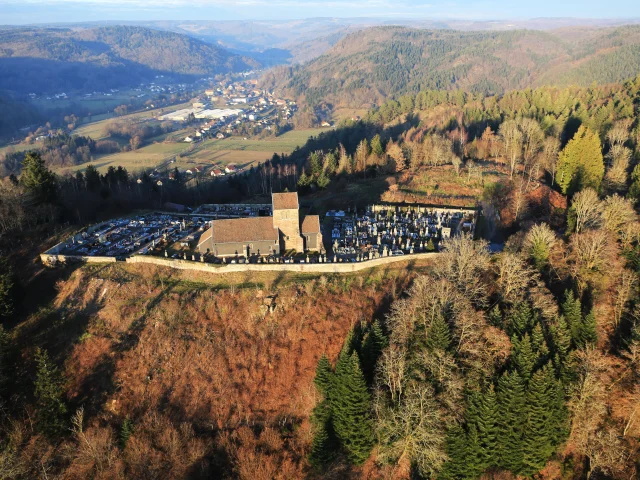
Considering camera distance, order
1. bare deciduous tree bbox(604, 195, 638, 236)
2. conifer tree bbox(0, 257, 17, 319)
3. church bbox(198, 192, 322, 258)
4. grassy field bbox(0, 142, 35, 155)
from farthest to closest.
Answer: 1. grassy field bbox(0, 142, 35, 155)
2. church bbox(198, 192, 322, 258)
3. bare deciduous tree bbox(604, 195, 638, 236)
4. conifer tree bbox(0, 257, 17, 319)

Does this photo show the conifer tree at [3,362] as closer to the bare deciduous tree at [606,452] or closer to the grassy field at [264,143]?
the bare deciduous tree at [606,452]

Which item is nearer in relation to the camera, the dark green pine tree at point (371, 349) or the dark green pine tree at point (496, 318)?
the dark green pine tree at point (371, 349)

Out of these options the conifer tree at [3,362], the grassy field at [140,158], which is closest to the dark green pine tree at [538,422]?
the conifer tree at [3,362]

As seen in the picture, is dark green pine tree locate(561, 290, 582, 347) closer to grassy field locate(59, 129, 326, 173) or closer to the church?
the church

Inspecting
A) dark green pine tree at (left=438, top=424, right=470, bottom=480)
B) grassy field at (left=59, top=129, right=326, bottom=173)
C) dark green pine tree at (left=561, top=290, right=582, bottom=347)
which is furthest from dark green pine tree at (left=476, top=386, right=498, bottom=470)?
grassy field at (left=59, top=129, right=326, bottom=173)

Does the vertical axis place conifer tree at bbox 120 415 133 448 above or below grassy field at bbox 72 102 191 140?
above

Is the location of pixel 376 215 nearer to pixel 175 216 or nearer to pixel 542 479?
pixel 175 216

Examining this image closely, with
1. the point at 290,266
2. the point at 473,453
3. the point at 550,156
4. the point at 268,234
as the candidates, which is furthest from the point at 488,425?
the point at 550,156
